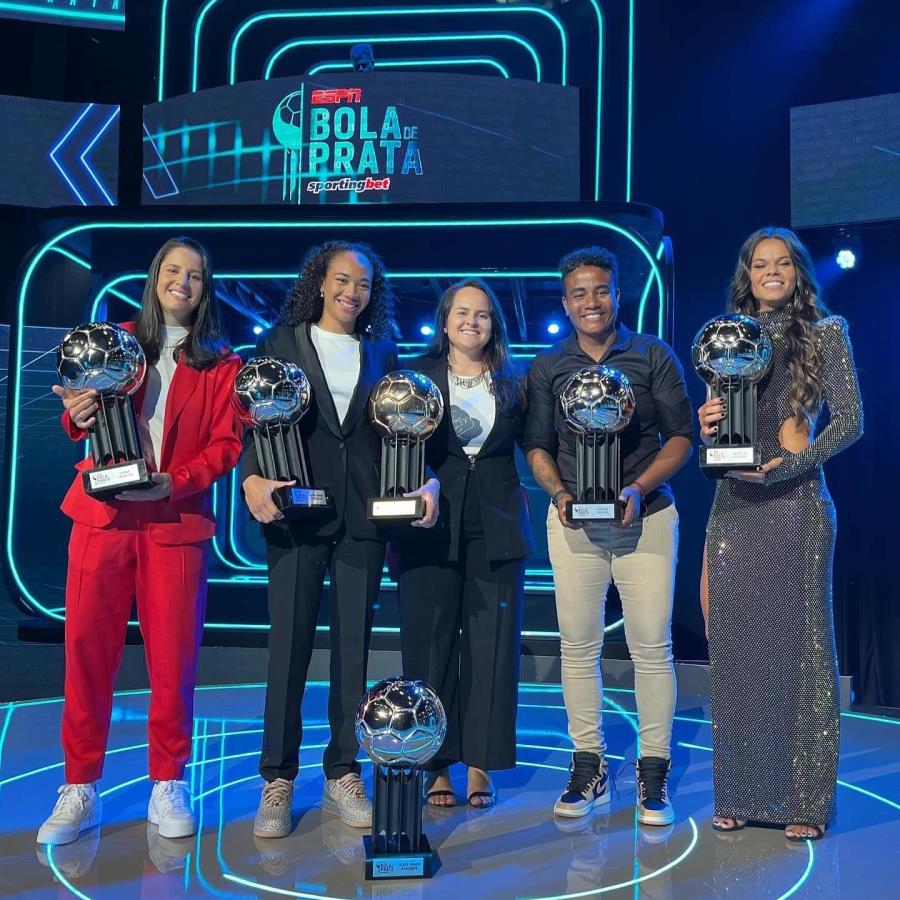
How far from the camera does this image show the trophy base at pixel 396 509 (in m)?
3.05

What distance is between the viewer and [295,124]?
6391 millimetres

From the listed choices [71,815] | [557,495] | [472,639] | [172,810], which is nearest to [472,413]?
[557,495]

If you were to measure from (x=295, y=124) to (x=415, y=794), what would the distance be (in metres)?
4.75

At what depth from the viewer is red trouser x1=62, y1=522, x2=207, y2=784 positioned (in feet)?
10.3

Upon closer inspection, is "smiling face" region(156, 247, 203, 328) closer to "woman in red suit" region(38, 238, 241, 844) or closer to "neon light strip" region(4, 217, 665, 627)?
"woman in red suit" region(38, 238, 241, 844)

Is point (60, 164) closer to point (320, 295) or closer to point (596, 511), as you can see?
point (320, 295)

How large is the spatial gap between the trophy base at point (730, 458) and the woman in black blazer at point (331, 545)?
2.73ft

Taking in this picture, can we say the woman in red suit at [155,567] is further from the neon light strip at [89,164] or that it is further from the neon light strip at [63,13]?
the neon light strip at [63,13]

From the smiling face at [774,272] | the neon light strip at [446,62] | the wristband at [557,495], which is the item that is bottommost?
the wristband at [557,495]

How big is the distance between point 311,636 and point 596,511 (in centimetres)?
99

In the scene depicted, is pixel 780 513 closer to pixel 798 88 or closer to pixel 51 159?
pixel 798 88

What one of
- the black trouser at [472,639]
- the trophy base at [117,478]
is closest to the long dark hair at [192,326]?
the trophy base at [117,478]

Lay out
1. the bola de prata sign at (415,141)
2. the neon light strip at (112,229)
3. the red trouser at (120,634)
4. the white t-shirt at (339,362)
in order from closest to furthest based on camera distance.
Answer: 1. the red trouser at (120,634)
2. the white t-shirt at (339,362)
3. the neon light strip at (112,229)
4. the bola de prata sign at (415,141)

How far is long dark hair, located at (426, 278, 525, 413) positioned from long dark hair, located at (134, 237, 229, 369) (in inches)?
29.7
